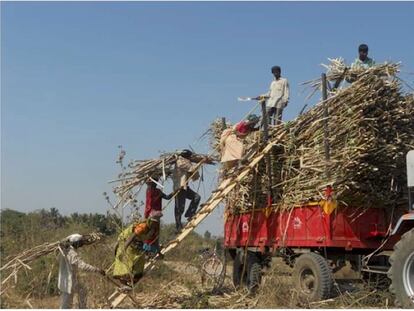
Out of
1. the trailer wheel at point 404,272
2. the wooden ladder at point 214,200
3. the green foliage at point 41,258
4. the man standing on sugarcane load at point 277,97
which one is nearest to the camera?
the trailer wheel at point 404,272

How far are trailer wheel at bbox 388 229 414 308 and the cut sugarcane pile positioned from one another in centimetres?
143

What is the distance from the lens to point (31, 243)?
998 centimetres

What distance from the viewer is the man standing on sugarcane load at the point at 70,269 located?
6969mm

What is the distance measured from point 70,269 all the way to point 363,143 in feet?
14.4

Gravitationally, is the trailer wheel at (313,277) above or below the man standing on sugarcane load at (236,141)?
below

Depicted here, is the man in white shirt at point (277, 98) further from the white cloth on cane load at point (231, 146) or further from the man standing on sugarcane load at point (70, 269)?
the man standing on sugarcane load at point (70, 269)

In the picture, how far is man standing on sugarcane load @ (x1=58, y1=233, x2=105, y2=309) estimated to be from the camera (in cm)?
→ 697

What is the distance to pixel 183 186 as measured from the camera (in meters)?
9.65

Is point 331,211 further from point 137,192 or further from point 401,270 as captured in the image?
point 137,192

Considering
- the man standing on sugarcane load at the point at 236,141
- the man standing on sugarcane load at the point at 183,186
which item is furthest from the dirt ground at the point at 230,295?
the man standing on sugarcane load at the point at 236,141

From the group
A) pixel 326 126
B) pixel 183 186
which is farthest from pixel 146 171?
pixel 326 126

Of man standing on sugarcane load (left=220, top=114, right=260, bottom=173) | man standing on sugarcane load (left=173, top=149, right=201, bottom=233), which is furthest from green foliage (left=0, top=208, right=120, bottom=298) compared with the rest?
man standing on sugarcane load (left=220, top=114, right=260, bottom=173)

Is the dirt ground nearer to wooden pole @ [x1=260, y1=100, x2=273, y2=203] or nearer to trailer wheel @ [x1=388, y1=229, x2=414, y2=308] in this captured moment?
trailer wheel @ [x1=388, y1=229, x2=414, y2=308]

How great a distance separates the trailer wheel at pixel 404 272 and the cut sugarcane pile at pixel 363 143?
1.43m
